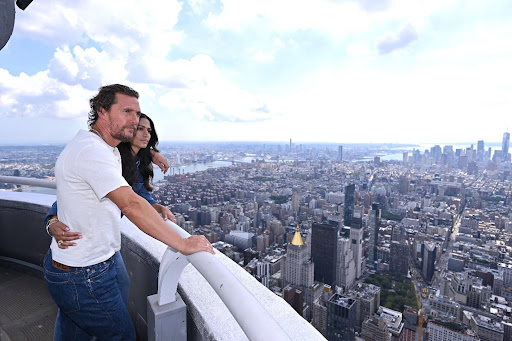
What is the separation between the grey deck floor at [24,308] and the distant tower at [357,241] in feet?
29.7

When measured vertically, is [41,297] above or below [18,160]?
below

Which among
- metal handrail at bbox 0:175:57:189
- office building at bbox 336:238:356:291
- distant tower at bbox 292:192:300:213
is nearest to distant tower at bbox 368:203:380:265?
office building at bbox 336:238:356:291

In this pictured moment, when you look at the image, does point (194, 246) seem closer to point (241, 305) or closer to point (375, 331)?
point (241, 305)

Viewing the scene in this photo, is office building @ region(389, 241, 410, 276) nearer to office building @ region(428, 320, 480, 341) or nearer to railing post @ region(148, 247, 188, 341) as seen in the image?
office building @ region(428, 320, 480, 341)

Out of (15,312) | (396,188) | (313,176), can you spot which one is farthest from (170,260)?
(313,176)

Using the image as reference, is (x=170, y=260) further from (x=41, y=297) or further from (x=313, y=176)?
(x=313, y=176)

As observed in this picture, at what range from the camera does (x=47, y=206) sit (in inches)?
45.5

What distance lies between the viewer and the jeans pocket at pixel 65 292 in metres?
0.59

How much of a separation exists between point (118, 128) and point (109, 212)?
0.57 ft

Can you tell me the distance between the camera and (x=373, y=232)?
38.7ft

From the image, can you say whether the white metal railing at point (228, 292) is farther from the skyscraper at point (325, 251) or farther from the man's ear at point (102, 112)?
the skyscraper at point (325, 251)

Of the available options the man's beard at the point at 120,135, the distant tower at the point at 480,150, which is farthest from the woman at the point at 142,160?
the distant tower at the point at 480,150

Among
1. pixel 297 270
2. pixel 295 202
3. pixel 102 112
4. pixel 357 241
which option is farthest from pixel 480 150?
pixel 102 112

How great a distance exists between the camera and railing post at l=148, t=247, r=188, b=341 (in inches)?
21.1
